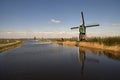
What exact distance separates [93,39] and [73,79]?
79.8 feet

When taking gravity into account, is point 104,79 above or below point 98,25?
below

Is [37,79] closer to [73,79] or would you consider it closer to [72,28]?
[73,79]

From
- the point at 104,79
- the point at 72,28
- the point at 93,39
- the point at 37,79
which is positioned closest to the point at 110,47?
the point at 93,39

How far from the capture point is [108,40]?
81.7ft

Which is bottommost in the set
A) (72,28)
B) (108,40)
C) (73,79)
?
(73,79)

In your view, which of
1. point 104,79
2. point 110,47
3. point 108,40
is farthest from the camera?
point 108,40

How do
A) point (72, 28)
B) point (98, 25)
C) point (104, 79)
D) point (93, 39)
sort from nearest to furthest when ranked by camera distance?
point (104, 79)
point (93, 39)
point (98, 25)
point (72, 28)

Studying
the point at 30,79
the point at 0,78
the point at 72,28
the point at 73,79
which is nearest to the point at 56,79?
the point at 73,79

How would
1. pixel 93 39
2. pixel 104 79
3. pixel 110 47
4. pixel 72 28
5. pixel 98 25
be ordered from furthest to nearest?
pixel 72 28
pixel 98 25
pixel 93 39
pixel 110 47
pixel 104 79

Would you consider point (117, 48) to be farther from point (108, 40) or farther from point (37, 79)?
point (37, 79)

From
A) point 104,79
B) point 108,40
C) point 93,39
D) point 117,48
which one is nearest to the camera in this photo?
point 104,79

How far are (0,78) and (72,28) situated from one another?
3806 centimetres

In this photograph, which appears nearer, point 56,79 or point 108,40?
point 56,79

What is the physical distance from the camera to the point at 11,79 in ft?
29.3
